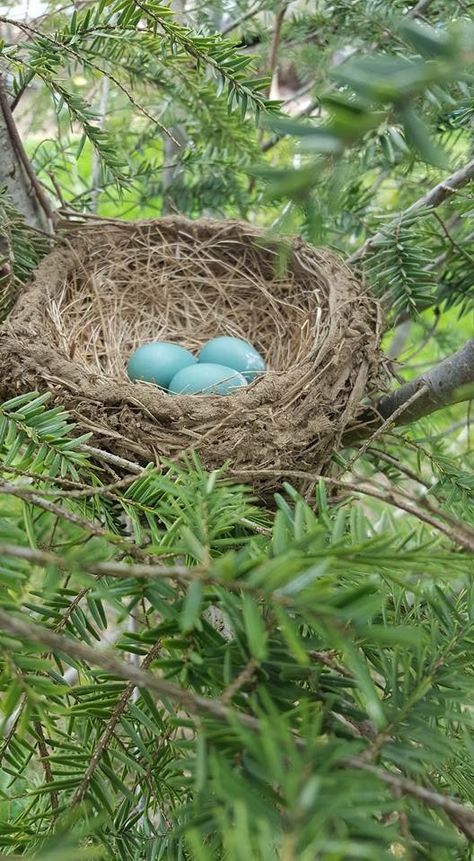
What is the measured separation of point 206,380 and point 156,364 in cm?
11

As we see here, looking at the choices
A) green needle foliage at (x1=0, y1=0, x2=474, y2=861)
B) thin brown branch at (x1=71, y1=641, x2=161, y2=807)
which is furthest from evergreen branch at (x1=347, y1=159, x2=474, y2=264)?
thin brown branch at (x1=71, y1=641, x2=161, y2=807)

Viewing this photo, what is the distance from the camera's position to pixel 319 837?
0.27 m

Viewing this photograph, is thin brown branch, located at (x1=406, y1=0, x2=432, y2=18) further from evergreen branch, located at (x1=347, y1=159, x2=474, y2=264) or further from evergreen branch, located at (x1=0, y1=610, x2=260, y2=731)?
evergreen branch, located at (x1=0, y1=610, x2=260, y2=731)

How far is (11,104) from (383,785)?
2.96ft

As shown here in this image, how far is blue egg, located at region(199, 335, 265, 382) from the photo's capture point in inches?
47.4

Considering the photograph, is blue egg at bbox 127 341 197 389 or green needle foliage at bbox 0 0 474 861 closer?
green needle foliage at bbox 0 0 474 861

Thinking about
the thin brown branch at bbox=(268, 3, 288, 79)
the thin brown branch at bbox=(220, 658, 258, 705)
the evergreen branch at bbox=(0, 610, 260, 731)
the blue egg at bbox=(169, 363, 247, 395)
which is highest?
the thin brown branch at bbox=(268, 3, 288, 79)

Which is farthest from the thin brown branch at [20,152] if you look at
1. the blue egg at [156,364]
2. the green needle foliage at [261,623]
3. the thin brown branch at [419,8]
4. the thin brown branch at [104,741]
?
the thin brown branch at [104,741]

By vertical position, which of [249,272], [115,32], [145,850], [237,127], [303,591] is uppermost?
[115,32]

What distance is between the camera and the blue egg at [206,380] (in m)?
1.11

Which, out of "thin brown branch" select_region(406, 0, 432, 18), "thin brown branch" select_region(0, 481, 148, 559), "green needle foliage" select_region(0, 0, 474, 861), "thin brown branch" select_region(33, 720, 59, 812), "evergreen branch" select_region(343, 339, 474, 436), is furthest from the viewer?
"thin brown branch" select_region(406, 0, 432, 18)

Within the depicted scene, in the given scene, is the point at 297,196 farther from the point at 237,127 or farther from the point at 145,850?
the point at 237,127

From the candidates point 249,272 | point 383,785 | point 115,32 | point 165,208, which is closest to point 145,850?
point 383,785

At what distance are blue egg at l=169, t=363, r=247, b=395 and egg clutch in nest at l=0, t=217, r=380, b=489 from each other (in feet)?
0.19
